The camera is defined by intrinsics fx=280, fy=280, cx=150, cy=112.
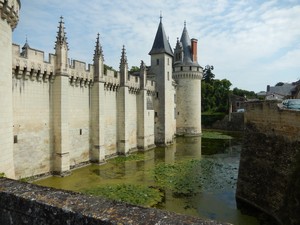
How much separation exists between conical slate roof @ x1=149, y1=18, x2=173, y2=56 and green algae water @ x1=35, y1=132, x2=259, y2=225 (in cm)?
1217

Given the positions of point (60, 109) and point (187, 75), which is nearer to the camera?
point (60, 109)

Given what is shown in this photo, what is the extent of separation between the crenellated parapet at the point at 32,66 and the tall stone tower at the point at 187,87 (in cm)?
2465

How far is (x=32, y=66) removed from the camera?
1627 centimetres

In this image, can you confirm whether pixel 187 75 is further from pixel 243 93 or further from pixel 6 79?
pixel 243 93

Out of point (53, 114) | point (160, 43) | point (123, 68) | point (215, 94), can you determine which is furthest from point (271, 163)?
point (215, 94)

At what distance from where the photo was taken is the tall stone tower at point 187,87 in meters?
39.8

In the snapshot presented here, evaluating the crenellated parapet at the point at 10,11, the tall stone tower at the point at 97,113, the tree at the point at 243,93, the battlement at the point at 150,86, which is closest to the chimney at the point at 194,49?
the battlement at the point at 150,86

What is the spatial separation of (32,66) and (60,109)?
312 cm

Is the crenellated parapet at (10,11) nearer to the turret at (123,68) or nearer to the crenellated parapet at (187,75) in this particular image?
the turret at (123,68)

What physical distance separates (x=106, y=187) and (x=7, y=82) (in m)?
7.89

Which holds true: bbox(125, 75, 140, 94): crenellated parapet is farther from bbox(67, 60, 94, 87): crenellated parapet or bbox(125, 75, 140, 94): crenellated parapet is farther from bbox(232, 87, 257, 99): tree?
bbox(232, 87, 257, 99): tree

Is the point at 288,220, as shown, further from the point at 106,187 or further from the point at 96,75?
the point at 96,75

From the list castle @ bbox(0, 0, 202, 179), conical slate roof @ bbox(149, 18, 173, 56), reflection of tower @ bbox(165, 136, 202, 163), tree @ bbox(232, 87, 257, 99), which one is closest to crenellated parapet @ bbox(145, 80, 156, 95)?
castle @ bbox(0, 0, 202, 179)

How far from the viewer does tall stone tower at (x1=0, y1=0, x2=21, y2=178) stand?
955cm
